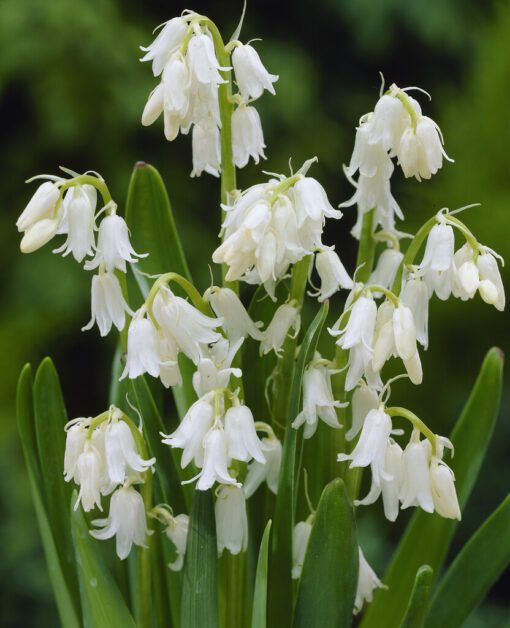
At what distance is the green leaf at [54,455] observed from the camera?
968mm

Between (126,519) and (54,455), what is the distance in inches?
6.8

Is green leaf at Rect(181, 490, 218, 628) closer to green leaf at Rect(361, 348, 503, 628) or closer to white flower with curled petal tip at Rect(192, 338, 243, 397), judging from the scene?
white flower with curled petal tip at Rect(192, 338, 243, 397)

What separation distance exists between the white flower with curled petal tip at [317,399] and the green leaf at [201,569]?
0.31ft

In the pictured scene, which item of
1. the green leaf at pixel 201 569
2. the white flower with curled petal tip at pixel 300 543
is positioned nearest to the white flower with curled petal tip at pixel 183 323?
the green leaf at pixel 201 569

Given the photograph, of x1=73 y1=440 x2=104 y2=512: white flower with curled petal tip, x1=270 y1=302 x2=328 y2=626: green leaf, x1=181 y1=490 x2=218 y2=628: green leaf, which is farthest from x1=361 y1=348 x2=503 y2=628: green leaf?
x1=73 y1=440 x2=104 y2=512: white flower with curled petal tip

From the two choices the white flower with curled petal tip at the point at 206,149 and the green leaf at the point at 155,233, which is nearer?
the white flower with curled petal tip at the point at 206,149

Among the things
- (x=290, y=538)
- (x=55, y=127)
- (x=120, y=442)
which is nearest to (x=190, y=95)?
(x=120, y=442)

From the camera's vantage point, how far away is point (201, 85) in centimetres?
78

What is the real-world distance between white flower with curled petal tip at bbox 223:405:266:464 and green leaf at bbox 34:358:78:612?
25 cm

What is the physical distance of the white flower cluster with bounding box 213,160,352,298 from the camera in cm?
72

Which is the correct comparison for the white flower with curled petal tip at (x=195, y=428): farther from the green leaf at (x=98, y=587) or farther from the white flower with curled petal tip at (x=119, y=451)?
the green leaf at (x=98, y=587)

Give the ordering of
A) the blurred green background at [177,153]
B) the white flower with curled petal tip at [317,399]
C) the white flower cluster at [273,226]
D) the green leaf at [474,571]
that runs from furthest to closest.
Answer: the blurred green background at [177,153]
the green leaf at [474,571]
the white flower with curled petal tip at [317,399]
the white flower cluster at [273,226]

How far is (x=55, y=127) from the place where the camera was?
6.18ft

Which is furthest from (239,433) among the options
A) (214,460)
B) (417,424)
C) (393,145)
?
(393,145)
